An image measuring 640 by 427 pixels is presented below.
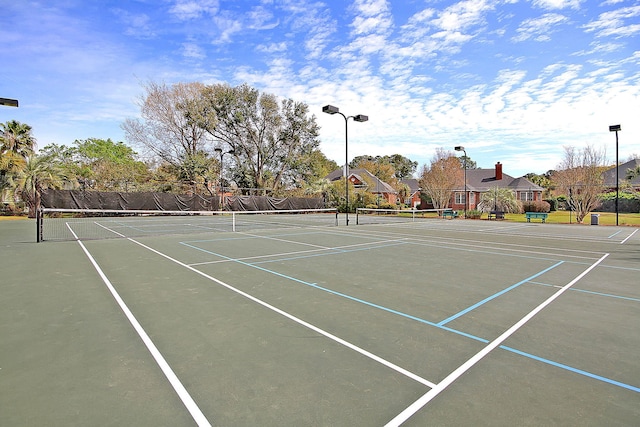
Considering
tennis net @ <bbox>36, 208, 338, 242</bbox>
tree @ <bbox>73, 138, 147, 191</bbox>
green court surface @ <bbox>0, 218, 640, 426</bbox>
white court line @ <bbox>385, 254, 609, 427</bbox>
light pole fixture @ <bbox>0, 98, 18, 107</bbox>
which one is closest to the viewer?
white court line @ <bbox>385, 254, 609, 427</bbox>

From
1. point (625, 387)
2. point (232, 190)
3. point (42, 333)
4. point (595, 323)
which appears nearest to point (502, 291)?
point (595, 323)

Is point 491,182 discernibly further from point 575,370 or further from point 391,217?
point 575,370

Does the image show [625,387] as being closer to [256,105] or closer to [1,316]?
[1,316]

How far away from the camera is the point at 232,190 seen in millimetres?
41281

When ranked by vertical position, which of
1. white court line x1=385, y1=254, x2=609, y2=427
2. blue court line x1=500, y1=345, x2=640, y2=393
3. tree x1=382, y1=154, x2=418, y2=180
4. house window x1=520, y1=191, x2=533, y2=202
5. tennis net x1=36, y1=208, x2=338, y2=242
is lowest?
blue court line x1=500, y1=345, x2=640, y2=393

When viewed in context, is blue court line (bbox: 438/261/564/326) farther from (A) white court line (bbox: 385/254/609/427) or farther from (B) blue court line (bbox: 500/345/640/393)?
(B) blue court line (bbox: 500/345/640/393)

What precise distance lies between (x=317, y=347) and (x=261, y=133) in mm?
41773

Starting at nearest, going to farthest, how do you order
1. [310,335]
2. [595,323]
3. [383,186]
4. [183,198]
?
[310,335]
[595,323]
[183,198]
[383,186]

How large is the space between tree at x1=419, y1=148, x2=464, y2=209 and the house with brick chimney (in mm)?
7570

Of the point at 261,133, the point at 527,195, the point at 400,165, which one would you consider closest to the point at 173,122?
the point at 261,133

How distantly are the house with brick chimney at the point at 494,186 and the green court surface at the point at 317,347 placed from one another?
42.0 m

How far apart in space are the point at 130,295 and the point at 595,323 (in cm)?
676

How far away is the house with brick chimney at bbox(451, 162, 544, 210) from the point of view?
151 feet

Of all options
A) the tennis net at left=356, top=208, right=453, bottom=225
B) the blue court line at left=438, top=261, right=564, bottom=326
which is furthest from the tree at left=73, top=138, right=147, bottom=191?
the blue court line at left=438, top=261, right=564, bottom=326
